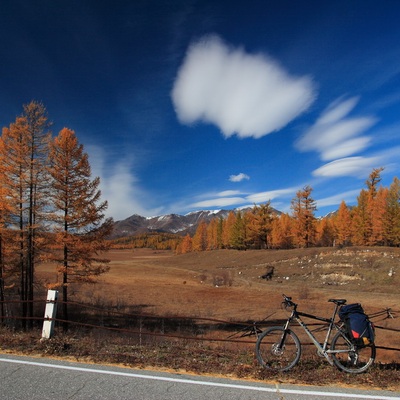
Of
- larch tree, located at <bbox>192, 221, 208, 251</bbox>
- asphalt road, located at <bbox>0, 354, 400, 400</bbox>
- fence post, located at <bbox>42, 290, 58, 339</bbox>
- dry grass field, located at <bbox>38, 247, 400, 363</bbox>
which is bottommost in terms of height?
dry grass field, located at <bbox>38, 247, 400, 363</bbox>

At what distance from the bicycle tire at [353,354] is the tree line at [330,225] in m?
63.9

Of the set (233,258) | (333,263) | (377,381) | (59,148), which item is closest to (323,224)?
(233,258)

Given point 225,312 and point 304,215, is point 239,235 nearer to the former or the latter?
point 304,215

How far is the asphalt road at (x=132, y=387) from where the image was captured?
4.71 metres

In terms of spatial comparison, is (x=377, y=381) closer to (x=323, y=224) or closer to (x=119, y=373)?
(x=119, y=373)

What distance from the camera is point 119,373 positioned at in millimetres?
5637

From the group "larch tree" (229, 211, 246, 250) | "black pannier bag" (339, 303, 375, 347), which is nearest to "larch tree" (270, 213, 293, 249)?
"larch tree" (229, 211, 246, 250)

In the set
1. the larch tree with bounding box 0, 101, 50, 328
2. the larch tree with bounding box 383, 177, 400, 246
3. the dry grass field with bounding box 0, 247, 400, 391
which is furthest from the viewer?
the larch tree with bounding box 383, 177, 400, 246

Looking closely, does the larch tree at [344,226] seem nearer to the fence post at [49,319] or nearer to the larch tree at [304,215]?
the larch tree at [304,215]

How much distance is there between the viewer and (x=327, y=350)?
590 centimetres

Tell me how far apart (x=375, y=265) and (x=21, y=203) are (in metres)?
47.6

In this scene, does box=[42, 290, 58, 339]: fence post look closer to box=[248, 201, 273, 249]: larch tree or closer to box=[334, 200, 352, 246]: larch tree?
box=[248, 201, 273, 249]: larch tree

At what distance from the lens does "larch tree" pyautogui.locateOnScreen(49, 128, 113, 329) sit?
20.1m

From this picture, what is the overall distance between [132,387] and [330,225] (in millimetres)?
90257
